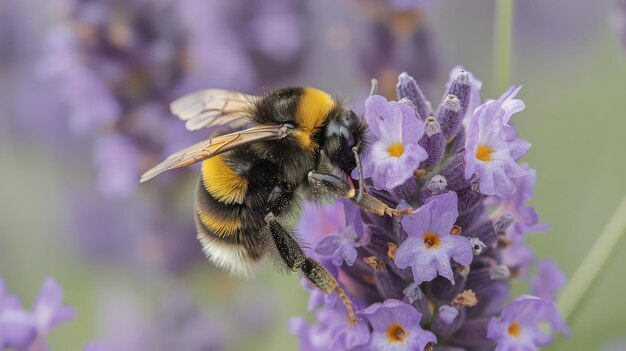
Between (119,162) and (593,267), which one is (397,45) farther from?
(593,267)

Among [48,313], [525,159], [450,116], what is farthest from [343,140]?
[525,159]

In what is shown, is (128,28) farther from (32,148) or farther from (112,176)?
(32,148)

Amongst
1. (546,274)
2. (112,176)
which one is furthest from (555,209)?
(546,274)

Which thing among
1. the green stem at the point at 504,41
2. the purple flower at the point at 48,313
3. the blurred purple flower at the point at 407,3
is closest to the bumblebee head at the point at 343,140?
the green stem at the point at 504,41

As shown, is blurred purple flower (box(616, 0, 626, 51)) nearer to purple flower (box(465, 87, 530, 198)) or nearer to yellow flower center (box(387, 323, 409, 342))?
purple flower (box(465, 87, 530, 198))

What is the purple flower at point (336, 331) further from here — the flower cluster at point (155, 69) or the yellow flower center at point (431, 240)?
the flower cluster at point (155, 69)

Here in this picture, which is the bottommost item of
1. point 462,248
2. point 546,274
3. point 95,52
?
point 95,52

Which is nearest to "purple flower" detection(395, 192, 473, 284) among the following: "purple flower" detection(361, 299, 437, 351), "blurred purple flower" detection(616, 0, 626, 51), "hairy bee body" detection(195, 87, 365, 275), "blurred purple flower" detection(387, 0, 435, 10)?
"purple flower" detection(361, 299, 437, 351)
